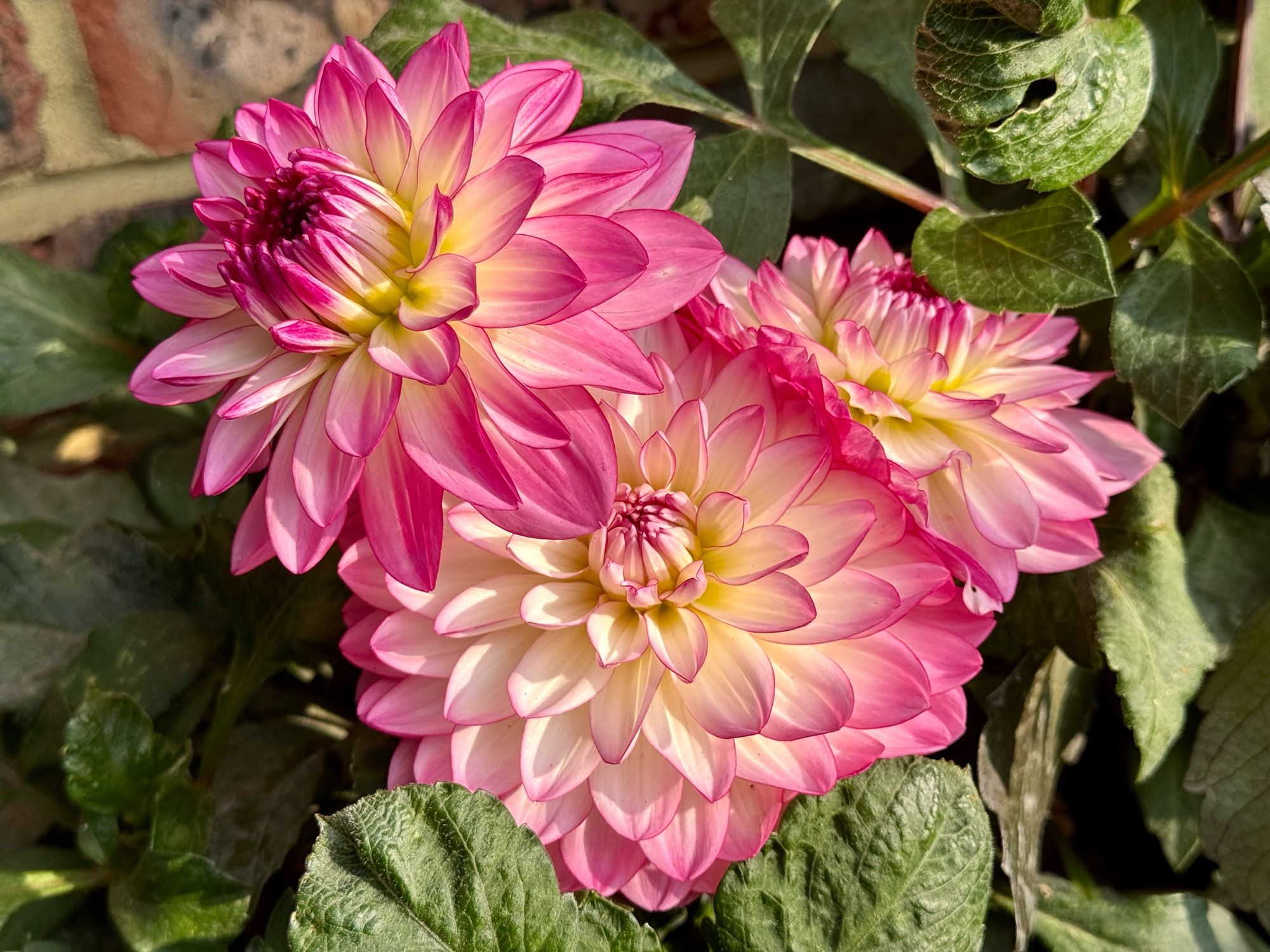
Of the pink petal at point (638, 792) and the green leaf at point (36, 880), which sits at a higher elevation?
the pink petal at point (638, 792)

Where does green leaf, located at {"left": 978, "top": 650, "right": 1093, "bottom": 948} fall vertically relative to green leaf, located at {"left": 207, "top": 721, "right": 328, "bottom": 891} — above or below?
above

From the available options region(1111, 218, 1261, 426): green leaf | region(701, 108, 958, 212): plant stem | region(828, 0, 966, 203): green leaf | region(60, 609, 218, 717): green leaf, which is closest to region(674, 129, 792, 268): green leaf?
region(701, 108, 958, 212): plant stem

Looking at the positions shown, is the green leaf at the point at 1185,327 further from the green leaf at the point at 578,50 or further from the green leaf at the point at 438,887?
the green leaf at the point at 438,887

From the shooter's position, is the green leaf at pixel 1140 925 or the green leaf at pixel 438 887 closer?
the green leaf at pixel 438 887

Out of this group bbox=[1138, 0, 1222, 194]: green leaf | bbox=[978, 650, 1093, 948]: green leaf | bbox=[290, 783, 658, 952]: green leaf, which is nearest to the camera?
bbox=[290, 783, 658, 952]: green leaf

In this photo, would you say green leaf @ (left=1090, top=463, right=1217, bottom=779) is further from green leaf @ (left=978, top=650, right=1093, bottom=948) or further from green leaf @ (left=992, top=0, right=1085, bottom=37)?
green leaf @ (left=992, top=0, right=1085, bottom=37)

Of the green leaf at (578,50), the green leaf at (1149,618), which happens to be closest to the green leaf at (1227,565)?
the green leaf at (1149,618)
